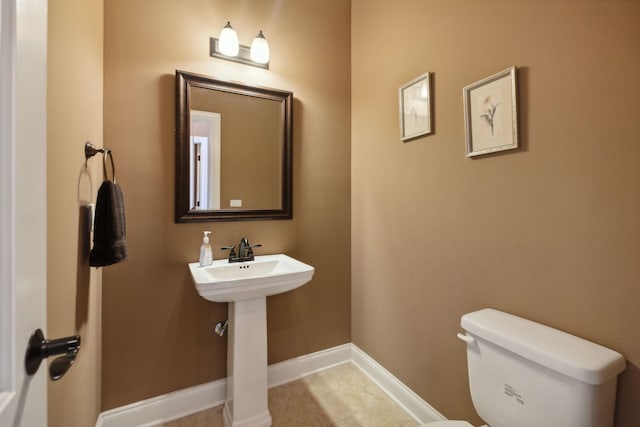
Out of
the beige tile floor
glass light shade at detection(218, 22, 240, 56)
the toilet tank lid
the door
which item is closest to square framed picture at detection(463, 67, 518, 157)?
the toilet tank lid

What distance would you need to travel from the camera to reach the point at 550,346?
920 mm

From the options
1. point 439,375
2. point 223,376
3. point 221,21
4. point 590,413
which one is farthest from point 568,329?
point 221,21

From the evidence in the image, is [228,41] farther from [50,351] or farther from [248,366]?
[248,366]

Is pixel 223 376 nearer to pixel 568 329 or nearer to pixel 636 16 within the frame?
pixel 568 329

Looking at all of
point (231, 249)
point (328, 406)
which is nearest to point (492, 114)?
point (231, 249)

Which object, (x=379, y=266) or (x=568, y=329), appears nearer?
(x=568, y=329)

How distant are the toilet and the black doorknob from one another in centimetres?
120

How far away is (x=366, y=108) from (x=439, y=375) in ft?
5.64

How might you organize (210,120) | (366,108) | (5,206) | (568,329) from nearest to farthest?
(5,206), (568,329), (210,120), (366,108)

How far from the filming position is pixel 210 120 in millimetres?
1740

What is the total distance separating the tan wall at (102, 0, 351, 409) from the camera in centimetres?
153

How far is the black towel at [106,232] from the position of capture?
44.6 inches

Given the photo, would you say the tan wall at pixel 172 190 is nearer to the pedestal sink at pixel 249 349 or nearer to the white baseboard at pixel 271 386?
the white baseboard at pixel 271 386

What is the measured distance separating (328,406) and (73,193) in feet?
5.66
